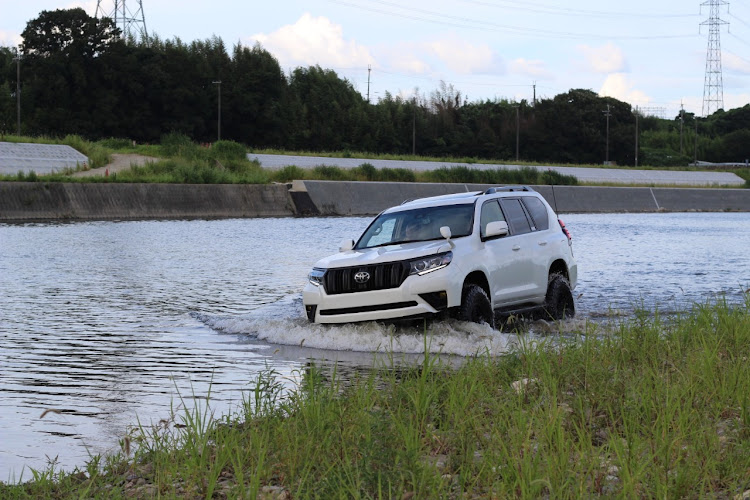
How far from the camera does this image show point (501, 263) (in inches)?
493

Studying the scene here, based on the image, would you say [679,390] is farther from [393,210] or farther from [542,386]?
[393,210]

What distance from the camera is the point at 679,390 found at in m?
6.96

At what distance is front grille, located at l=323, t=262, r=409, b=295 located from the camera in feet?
38.2

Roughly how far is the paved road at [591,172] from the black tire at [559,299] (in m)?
46.8

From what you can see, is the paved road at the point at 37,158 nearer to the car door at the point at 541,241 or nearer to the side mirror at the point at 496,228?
the car door at the point at 541,241

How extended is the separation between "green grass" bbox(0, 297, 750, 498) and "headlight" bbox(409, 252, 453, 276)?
3716 millimetres

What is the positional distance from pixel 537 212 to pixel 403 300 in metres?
3.20

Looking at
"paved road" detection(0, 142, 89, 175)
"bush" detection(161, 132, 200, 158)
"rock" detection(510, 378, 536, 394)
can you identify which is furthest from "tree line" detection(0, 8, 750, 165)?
"rock" detection(510, 378, 536, 394)

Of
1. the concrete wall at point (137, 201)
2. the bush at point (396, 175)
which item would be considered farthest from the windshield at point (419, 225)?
the bush at point (396, 175)

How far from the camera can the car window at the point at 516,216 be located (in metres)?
13.3

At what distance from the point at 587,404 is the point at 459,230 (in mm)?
5780

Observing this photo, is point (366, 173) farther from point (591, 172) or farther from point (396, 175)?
point (591, 172)

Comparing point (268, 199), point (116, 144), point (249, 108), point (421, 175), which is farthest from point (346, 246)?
point (249, 108)

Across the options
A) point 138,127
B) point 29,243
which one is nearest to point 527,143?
point 138,127
